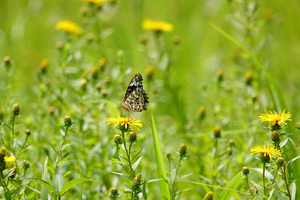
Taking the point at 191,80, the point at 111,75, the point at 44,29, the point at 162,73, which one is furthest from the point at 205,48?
the point at 44,29

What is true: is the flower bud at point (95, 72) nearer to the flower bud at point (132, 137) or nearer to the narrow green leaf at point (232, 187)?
the flower bud at point (132, 137)

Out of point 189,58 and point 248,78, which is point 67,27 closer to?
point 248,78

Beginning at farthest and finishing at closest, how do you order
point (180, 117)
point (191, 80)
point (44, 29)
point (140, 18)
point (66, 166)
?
1. point (44, 29)
2. point (140, 18)
3. point (191, 80)
4. point (180, 117)
5. point (66, 166)

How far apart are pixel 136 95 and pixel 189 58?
3.50 m

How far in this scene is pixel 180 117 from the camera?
412 centimetres

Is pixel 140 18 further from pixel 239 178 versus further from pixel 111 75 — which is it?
pixel 239 178

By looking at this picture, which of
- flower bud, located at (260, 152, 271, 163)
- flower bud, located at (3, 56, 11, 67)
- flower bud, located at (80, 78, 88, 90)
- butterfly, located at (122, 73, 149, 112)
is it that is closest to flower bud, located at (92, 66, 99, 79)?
flower bud, located at (80, 78, 88, 90)

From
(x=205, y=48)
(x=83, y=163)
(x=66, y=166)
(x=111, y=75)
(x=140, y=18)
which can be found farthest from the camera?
(x=205, y=48)

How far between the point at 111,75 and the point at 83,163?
1.46m

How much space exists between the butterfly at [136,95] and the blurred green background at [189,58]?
0.68 m

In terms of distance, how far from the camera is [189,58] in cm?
586

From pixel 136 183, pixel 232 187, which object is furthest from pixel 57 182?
pixel 232 187

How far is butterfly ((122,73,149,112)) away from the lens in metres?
2.54

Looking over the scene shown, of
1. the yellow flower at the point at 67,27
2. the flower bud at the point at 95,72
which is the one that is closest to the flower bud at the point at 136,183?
the flower bud at the point at 95,72
